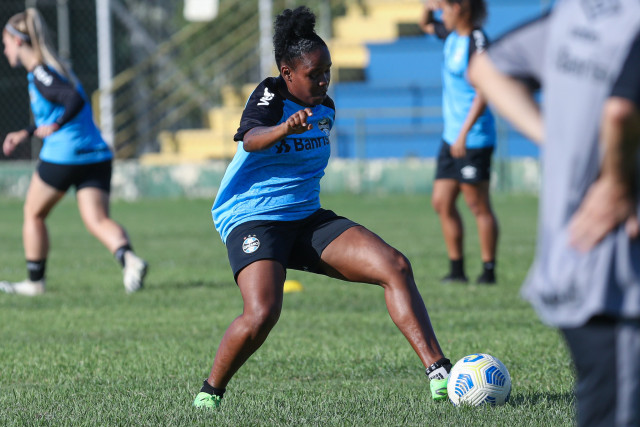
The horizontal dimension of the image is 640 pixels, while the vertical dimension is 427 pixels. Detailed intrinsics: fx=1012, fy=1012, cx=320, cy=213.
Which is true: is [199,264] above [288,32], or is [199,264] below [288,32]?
below

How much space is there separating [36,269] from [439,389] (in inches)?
198

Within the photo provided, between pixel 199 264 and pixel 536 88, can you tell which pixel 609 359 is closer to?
pixel 536 88

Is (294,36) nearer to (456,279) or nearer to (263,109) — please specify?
(263,109)

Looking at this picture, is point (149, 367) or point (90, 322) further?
point (90, 322)

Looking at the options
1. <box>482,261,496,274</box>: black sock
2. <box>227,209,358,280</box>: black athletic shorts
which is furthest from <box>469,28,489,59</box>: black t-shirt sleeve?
<box>227,209,358,280</box>: black athletic shorts

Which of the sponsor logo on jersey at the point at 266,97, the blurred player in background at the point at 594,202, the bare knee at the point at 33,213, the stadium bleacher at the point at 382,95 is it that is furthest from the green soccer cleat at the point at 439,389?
the stadium bleacher at the point at 382,95

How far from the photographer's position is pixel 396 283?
4340 millimetres

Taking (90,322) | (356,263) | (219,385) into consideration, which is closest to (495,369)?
(356,263)

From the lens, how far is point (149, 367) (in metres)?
5.42

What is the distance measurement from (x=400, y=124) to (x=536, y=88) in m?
20.9

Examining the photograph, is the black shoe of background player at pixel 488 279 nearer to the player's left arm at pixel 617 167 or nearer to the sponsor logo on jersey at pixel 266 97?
the sponsor logo on jersey at pixel 266 97

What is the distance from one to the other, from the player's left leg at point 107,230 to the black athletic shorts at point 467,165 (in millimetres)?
2681

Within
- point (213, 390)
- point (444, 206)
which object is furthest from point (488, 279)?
point (213, 390)

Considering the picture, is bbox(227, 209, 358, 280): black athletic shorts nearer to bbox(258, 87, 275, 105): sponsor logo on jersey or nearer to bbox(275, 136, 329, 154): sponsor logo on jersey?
bbox(275, 136, 329, 154): sponsor logo on jersey
